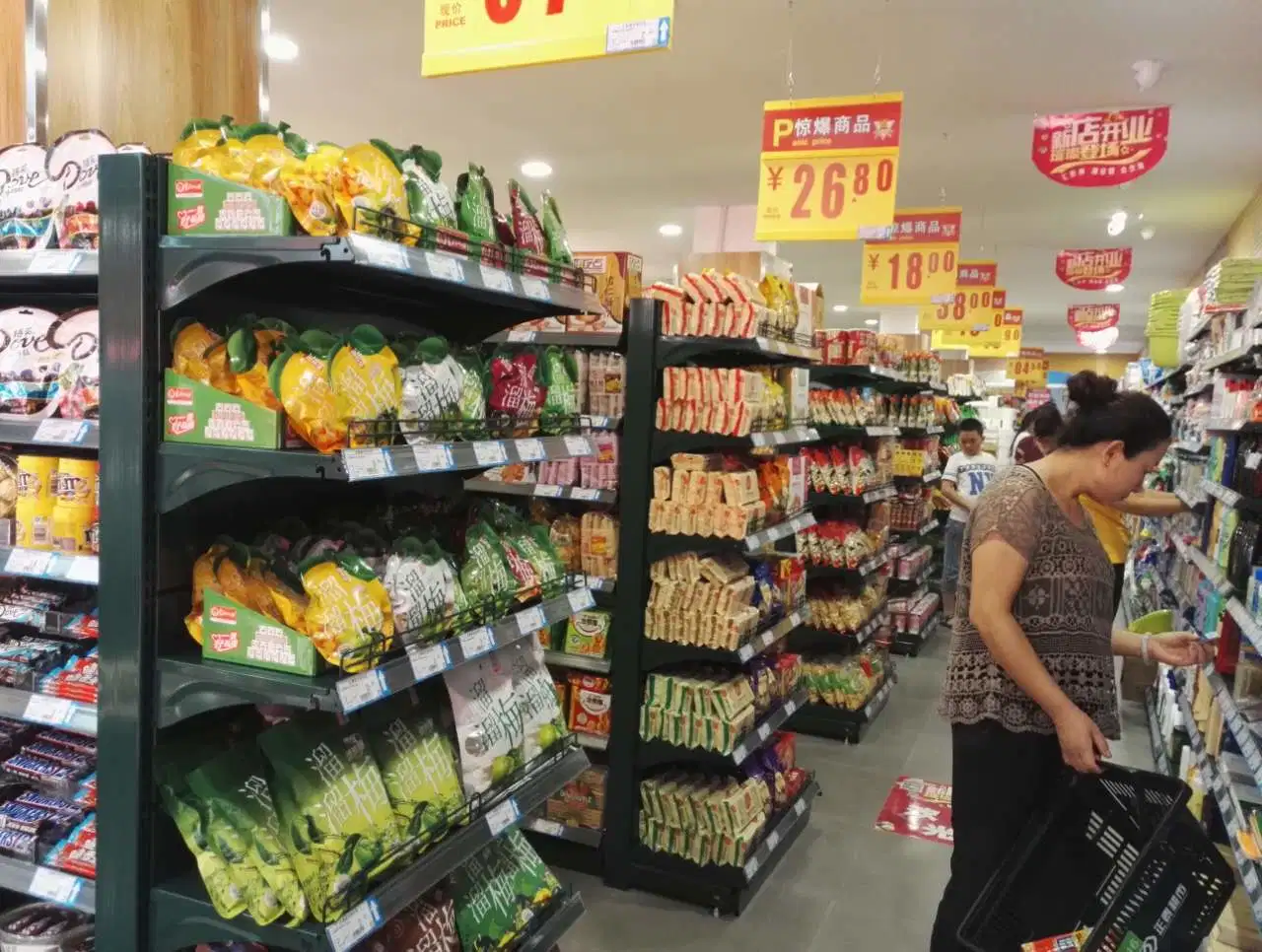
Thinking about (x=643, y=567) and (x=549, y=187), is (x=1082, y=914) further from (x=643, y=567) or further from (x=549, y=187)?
(x=549, y=187)

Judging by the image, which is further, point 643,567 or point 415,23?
point 415,23

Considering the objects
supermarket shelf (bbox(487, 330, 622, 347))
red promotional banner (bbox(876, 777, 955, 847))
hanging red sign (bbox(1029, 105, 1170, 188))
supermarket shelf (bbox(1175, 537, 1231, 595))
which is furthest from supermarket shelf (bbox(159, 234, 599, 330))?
hanging red sign (bbox(1029, 105, 1170, 188))

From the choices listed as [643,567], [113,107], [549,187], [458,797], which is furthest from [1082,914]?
[549,187]

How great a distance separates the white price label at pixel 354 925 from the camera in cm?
169

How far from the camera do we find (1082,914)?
2316mm

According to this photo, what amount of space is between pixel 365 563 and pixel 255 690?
1.03 feet

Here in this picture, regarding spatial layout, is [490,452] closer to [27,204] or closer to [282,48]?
[27,204]

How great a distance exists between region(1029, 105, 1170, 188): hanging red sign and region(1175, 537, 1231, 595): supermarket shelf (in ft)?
7.92

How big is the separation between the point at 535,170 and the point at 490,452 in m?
7.97

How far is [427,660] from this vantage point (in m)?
1.91

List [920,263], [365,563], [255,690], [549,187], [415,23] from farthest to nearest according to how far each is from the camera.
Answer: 1. [549,187]
2. [920,263]
3. [415,23]
4. [365,563]
5. [255,690]

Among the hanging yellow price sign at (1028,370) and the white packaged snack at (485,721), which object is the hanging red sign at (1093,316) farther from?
the white packaged snack at (485,721)

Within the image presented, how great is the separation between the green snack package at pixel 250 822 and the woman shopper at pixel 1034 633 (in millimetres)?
1728

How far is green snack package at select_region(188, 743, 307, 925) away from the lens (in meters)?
1.71
